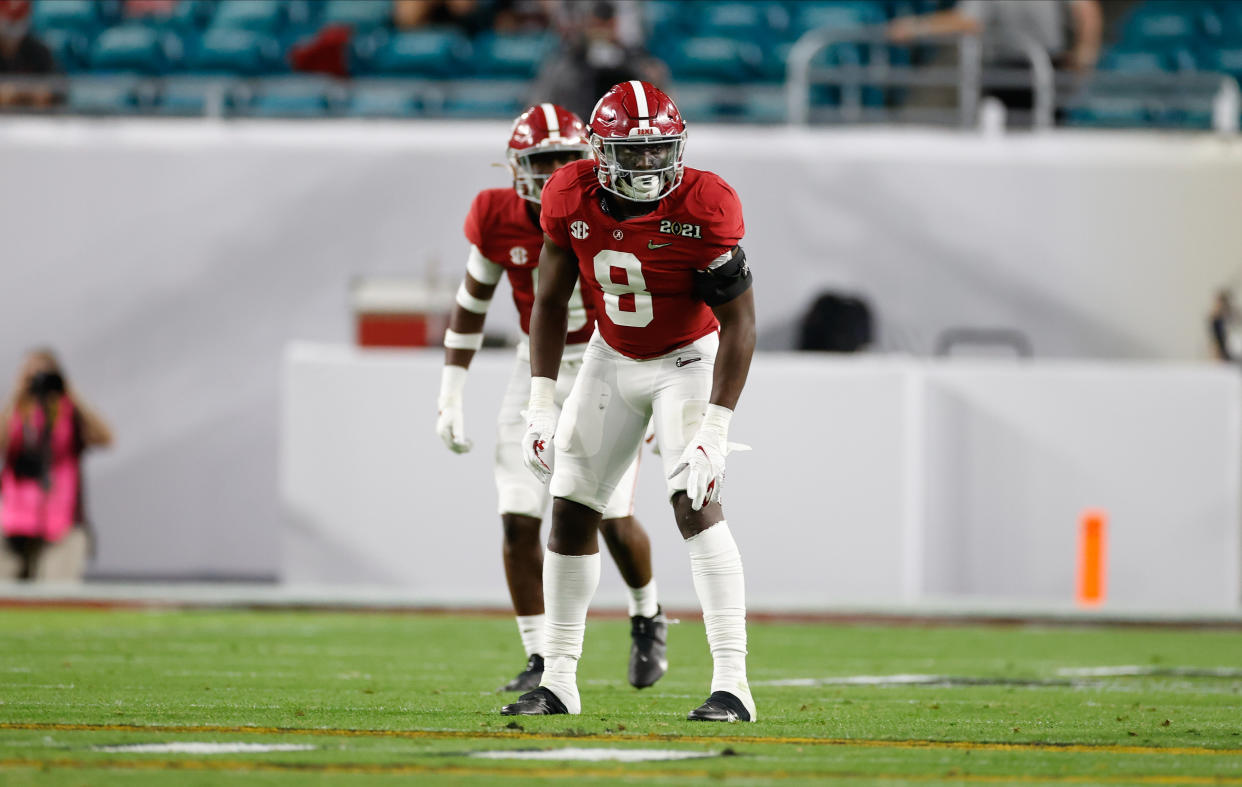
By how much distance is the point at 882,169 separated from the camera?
12836mm

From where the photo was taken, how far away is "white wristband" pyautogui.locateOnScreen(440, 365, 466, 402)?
644 centimetres

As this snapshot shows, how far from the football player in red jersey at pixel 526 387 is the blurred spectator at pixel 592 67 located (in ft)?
15.3

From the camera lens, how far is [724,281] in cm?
517

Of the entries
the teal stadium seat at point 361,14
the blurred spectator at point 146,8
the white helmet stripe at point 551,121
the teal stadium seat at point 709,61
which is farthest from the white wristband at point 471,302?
the blurred spectator at point 146,8

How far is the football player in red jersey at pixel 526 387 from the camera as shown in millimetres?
6184

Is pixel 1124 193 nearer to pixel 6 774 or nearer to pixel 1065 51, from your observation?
pixel 1065 51

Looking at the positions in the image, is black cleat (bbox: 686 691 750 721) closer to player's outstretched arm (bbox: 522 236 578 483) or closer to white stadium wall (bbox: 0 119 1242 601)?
player's outstretched arm (bbox: 522 236 578 483)

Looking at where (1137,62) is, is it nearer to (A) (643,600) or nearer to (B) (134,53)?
(B) (134,53)

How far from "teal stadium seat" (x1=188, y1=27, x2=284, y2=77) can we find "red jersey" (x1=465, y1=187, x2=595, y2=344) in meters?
8.10

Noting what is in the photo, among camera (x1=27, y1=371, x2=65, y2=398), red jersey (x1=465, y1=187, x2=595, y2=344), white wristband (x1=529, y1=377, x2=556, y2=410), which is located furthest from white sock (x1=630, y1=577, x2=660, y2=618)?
camera (x1=27, y1=371, x2=65, y2=398)

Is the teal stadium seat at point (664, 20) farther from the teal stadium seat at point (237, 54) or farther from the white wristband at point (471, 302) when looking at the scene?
the white wristband at point (471, 302)

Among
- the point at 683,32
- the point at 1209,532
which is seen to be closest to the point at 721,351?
the point at 1209,532

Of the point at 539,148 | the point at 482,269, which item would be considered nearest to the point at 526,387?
the point at 482,269

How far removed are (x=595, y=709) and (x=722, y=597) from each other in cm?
72
